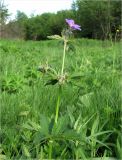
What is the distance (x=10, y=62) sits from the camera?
4.12 m

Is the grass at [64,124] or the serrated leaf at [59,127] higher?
the serrated leaf at [59,127]

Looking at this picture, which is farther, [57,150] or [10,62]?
[10,62]

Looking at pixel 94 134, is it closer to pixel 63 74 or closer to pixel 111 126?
pixel 111 126

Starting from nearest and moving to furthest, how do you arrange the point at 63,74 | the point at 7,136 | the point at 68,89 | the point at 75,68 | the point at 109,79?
1. the point at 63,74
2. the point at 7,136
3. the point at 68,89
4. the point at 109,79
5. the point at 75,68

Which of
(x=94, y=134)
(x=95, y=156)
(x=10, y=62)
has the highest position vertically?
(x=10, y=62)

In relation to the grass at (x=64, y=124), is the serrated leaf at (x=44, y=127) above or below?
above

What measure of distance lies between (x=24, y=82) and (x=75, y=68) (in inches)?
30.5

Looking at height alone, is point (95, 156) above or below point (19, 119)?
below

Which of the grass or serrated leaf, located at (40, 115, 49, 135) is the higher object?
serrated leaf, located at (40, 115, 49, 135)

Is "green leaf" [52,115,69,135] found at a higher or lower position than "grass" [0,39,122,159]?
higher

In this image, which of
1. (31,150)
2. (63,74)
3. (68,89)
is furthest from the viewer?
(68,89)

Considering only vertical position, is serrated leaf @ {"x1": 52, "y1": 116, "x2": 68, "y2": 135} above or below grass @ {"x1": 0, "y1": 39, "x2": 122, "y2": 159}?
above

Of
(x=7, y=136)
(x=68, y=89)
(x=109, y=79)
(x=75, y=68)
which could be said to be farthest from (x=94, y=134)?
(x=75, y=68)

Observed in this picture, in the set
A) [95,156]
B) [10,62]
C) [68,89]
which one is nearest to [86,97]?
[68,89]
